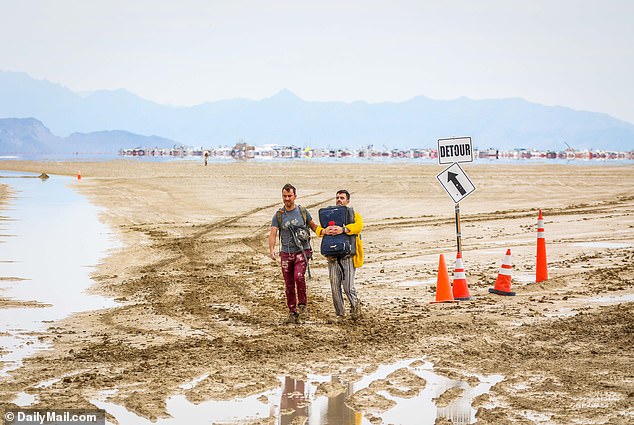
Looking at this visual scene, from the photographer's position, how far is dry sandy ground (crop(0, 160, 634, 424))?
28.3 ft

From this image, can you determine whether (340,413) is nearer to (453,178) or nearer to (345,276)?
(345,276)

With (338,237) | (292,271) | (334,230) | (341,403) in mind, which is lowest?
(341,403)

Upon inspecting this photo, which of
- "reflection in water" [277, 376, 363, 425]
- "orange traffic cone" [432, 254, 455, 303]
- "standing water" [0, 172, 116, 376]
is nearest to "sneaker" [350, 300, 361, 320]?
"orange traffic cone" [432, 254, 455, 303]

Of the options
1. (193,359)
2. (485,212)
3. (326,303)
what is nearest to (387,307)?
(326,303)

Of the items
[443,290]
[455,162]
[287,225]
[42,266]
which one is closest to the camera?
[287,225]

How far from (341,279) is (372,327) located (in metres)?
0.90

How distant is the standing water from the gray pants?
12.4ft

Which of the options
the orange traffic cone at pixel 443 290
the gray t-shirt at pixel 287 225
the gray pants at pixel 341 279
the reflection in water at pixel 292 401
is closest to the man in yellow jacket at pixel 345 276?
the gray pants at pixel 341 279

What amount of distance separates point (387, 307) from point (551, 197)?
25.8 m

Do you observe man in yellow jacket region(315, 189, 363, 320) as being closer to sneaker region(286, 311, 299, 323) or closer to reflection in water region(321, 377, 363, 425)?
sneaker region(286, 311, 299, 323)

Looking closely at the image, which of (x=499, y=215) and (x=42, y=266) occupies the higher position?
(x=499, y=215)

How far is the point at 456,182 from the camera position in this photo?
1488 centimetres

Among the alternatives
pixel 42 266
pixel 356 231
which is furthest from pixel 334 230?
pixel 42 266

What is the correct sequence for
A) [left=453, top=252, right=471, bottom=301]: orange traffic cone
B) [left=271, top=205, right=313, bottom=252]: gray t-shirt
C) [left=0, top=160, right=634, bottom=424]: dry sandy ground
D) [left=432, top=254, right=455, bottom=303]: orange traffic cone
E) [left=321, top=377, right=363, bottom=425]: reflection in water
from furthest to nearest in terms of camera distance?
[left=453, top=252, right=471, bottom=301]: orange traffic cone
[left=432, top=254, right=455, bottom=303]: orange traffic cone
[left=271, top=205, right=313, bottom=252]: gray t-shirt
[left=0, top=160, right=634, bottom=424]: dry sandy ground
[left=321, top=377, right=363, bottom=425]: reflection in water
